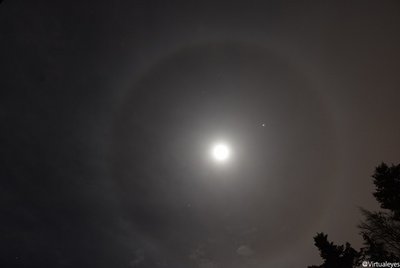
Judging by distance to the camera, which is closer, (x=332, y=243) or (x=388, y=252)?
(x=388, y=252)

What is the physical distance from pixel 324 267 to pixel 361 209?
4.15 meters

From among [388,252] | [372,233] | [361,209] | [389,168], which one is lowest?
[388,252]

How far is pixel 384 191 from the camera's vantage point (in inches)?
625

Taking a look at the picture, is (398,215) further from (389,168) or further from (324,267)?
(324,267)

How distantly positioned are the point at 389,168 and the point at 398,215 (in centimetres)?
259

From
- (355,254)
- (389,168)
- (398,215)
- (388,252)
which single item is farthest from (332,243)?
(389,168)

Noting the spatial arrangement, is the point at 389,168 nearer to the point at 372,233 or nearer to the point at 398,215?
the point at 398,215

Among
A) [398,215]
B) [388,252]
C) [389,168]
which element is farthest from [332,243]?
[389,168]

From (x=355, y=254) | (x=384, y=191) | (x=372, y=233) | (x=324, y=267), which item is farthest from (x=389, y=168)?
(x=324, y=267)

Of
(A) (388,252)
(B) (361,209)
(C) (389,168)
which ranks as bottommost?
(A) (388,252)

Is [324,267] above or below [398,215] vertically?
below

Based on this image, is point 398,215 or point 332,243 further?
point 332,243

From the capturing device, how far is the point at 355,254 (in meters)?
15.8

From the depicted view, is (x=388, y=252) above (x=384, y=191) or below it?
below
